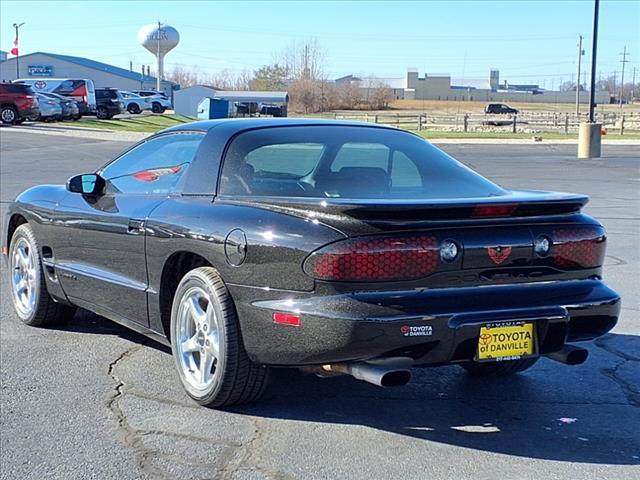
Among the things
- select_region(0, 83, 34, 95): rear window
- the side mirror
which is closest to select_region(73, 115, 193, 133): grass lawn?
select_region(0, 83, 34, 95): rear window

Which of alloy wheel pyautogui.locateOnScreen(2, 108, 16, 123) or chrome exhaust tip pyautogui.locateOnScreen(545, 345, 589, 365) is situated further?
alloy wheel pyautogui.locateOnScreen(2, 108, 16, 123)

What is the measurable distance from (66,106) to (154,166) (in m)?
38.3

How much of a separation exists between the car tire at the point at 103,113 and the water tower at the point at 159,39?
5210 centimetres

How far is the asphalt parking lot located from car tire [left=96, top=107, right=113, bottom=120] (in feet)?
146

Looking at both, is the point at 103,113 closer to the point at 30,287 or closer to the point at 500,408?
the point at 30,287

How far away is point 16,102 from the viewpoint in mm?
36875

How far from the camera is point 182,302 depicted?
4844 mm

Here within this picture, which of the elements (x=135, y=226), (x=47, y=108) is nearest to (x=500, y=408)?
(x=135, y=226)

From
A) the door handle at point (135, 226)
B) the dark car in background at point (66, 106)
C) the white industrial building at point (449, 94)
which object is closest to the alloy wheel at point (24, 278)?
the door handle at point (135, 226)

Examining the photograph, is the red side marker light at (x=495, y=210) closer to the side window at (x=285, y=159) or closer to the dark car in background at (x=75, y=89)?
the side window at (x=285, y=159)

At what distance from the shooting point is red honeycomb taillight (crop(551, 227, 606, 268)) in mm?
4473

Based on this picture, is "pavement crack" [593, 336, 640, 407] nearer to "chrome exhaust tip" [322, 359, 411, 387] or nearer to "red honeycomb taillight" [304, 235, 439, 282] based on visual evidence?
"chrome exhaust tip" [322, 359, 411, 387]

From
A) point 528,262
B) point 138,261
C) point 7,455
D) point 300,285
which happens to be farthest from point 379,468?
point 138,261

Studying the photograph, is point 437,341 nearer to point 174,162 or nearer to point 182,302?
point 182,302
